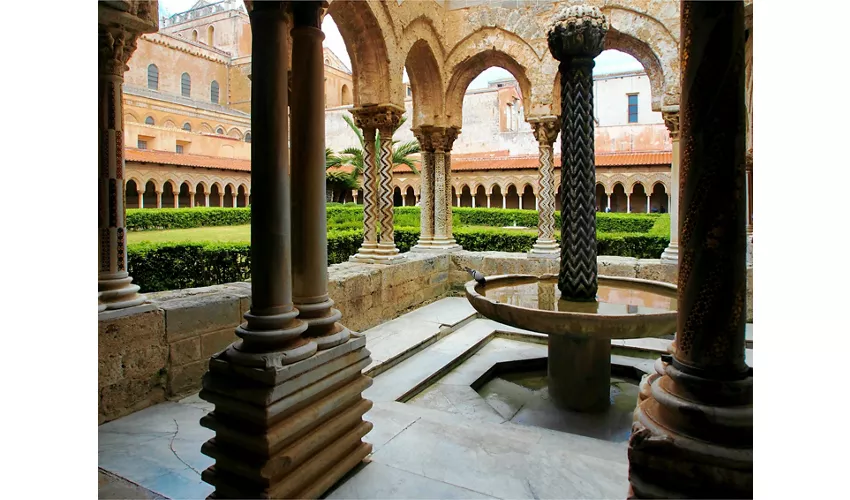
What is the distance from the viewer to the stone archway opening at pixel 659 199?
82.5 feet

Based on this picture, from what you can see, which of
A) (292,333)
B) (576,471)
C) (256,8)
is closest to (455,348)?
(576,471)

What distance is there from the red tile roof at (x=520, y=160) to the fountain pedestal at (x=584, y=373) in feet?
65.8

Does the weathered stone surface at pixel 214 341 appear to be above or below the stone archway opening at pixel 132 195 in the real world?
below

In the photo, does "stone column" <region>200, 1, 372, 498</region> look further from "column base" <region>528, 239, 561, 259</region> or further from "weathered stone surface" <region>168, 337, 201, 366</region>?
"column base" <region>528, 239, 561, 259</region>

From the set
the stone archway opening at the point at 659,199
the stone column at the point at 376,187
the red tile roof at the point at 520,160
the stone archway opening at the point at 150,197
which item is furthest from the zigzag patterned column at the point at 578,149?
the stone archway opening at the point at 150,197

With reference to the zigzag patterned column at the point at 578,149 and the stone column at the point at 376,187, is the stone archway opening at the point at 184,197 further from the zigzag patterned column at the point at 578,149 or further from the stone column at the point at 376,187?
the zigzag patterned column at the point at 578,149

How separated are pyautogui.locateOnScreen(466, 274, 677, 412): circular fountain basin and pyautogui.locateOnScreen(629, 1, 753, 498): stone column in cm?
159

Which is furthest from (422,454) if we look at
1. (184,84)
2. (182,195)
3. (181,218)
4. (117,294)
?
(184,84)

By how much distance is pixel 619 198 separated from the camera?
25844 mm

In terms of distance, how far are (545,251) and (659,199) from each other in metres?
20.6

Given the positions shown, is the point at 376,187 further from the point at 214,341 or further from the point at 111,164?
the point at 111,164

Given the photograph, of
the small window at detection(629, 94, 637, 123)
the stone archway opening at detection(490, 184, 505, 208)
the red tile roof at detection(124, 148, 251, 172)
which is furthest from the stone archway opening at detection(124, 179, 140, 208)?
the small window at detection(629, 94, 637, 123)

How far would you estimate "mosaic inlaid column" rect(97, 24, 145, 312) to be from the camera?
3422mm

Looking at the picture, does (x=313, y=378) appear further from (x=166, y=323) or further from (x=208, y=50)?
(x=208, y=50)
